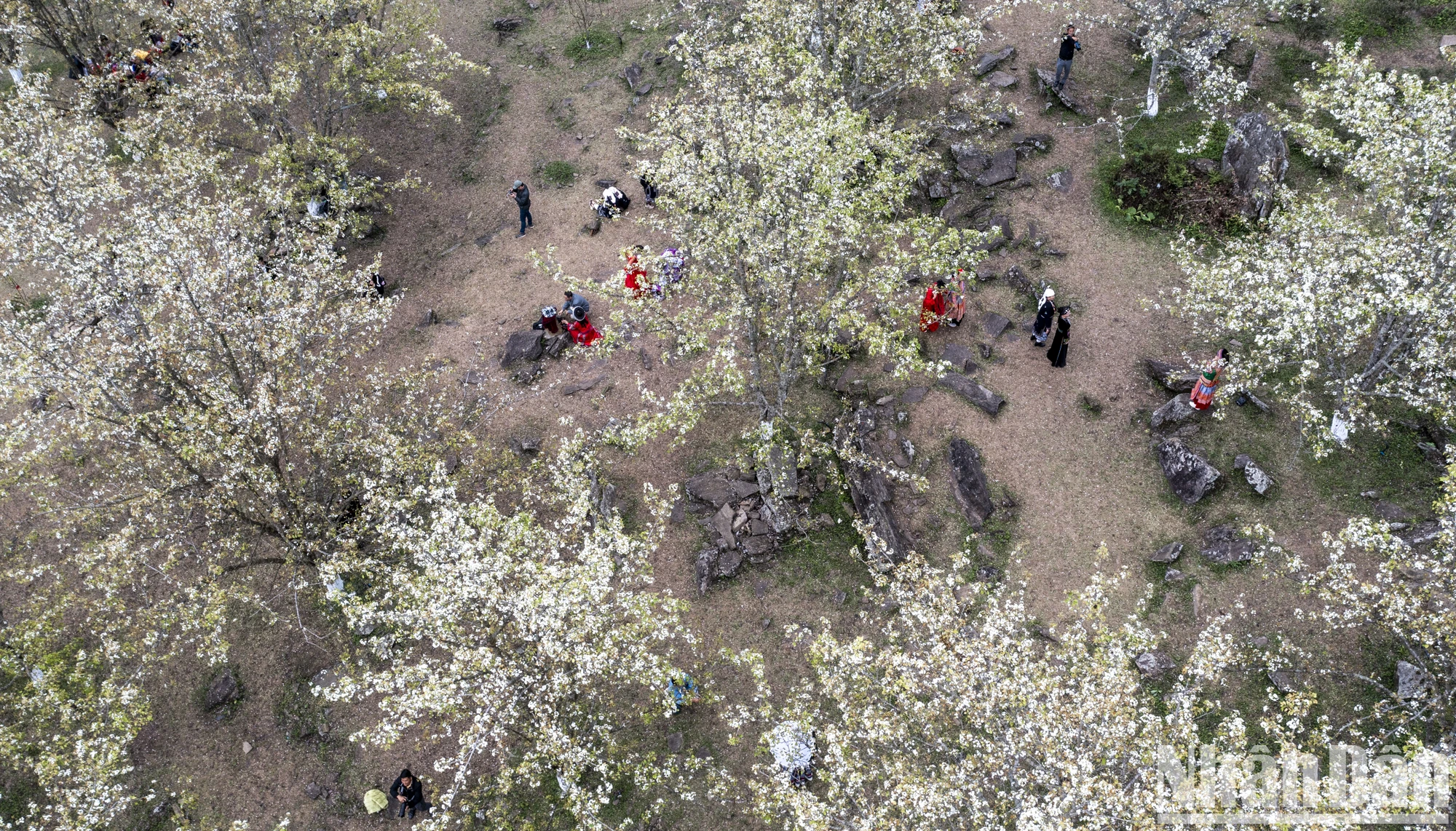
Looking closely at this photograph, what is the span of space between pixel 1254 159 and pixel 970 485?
16239mm

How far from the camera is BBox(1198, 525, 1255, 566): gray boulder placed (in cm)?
2014

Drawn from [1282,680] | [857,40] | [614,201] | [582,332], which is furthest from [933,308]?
[1282,680]

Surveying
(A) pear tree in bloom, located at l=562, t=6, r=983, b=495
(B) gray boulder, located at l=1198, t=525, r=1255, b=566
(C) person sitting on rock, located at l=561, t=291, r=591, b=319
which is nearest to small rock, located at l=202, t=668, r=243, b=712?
(A) pear tree in bloom, located at l=562, t=6, r=983, b=495

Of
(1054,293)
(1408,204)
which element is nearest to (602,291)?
(1054,293)

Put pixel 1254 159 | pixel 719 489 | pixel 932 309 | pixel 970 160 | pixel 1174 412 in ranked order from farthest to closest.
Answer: pixel 970 160 → pixel 1254 159 → pixel 932 309 → pixel 719 489 → pixel 1174 412

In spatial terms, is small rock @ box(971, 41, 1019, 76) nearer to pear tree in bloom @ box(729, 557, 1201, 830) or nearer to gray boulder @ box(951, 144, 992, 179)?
gray boulder @ box(951, 144, 992, 179)

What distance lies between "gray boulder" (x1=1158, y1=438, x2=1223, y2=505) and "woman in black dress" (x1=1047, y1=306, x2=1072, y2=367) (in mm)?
4190

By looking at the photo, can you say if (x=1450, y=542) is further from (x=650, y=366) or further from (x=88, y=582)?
(x=88, y=582)

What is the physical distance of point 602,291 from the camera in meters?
20.6

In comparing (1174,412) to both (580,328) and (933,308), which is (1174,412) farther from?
(580,328)

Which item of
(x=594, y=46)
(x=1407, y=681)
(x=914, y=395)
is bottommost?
(x=1407, y=681)

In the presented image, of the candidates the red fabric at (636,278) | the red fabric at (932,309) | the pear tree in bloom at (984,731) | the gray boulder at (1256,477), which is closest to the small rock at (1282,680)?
the gray boulder at (1256,477)

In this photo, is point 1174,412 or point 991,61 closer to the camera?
point 1174,412

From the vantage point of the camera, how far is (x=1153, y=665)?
1912 centimetres
